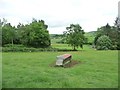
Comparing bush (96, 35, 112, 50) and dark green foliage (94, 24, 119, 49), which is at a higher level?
dark green foliage (94, 24, 119, 49)

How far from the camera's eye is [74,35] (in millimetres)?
56781

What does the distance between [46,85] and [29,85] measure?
0.66 m


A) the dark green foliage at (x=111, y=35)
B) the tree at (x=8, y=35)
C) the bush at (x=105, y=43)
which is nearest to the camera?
the tree at (x=8, y=35)

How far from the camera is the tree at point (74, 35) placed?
2206 inches

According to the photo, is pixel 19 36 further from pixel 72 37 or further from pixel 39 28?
pixel 72 37

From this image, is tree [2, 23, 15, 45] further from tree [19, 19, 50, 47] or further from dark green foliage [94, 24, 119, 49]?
dark green foliage [94, 24, 119, 49]

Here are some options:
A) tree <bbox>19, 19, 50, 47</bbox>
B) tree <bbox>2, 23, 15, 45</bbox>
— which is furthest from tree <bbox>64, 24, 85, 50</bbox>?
tree <bbox>2, 23, 15, 45</bbox>

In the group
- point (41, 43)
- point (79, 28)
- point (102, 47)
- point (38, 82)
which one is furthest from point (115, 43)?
point (38, 82)

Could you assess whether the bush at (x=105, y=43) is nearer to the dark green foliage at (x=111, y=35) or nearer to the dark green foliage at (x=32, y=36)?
the dark green foliage at (x=111, y=35)

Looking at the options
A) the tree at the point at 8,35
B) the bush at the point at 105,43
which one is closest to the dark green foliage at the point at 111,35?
the bush at the point at 105,43

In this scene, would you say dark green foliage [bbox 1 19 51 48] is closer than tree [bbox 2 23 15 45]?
Yes

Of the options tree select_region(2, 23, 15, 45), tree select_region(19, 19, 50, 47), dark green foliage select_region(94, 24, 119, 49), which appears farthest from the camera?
dark green foliage select_region(94, 24, 119, 49)

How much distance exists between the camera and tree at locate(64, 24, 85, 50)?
184 feet

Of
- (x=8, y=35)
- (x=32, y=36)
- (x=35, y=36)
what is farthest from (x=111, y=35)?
(x=8, y=35)
